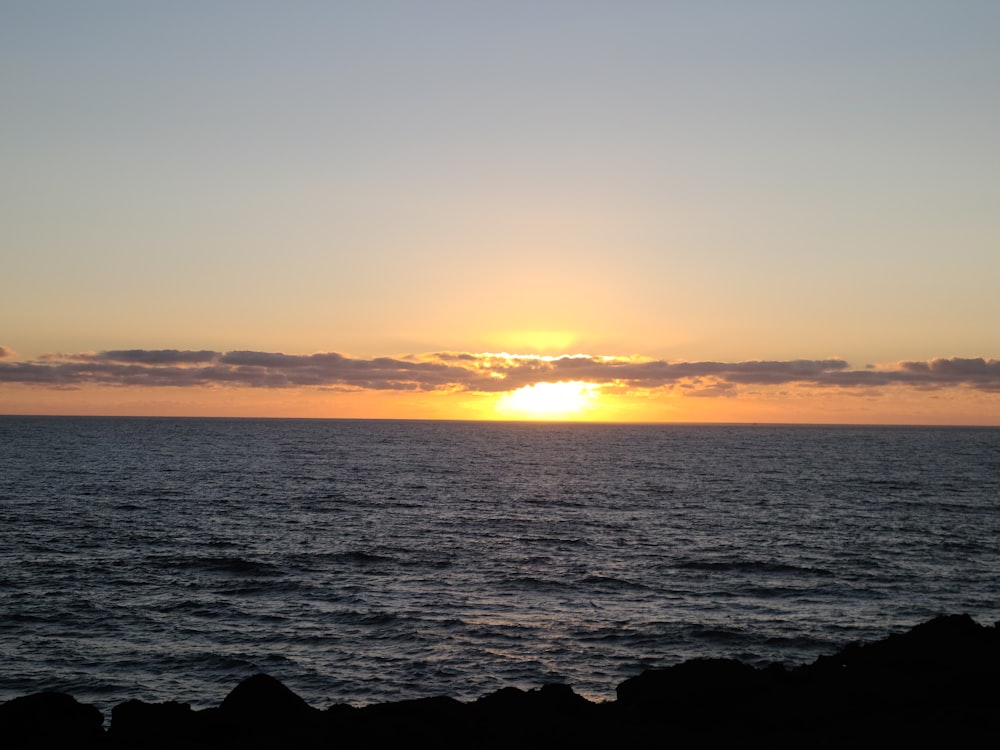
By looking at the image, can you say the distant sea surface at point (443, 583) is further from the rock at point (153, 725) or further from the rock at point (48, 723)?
the rock at point (48, 723)

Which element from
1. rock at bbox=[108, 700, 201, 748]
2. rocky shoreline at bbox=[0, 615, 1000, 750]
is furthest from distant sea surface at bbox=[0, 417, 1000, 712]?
rock at bbox=[108, 700, 201, 748]

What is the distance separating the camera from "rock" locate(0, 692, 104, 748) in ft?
49.3

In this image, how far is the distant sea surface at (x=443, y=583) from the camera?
27.0 meters

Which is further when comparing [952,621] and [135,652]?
[135,652]

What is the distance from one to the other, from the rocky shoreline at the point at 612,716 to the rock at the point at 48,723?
22 mm

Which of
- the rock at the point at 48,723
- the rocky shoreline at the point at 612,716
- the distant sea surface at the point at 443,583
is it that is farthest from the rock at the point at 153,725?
the distant sea surface at the point at 443,583

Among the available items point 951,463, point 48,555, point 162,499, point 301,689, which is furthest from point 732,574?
point 951,463

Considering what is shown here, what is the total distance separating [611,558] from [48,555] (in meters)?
29.8

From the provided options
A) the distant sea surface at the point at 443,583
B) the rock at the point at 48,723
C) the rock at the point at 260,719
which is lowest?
the distant sea surface at the point at 443,583

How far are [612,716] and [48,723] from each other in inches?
427

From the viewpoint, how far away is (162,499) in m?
70.7

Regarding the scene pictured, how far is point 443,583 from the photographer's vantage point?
38625 mm

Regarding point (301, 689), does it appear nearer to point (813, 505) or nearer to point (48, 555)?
point (48, 555)

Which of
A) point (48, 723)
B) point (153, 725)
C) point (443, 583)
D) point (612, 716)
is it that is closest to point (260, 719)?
point (153, 725)
